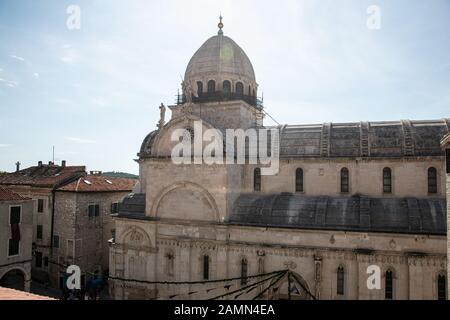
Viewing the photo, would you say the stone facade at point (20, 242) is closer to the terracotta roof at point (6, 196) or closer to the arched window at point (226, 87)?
the terracotta roof at point (6, 196)

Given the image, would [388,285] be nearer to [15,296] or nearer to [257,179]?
[257,179]

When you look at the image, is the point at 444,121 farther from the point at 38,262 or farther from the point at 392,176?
the point at 38,262

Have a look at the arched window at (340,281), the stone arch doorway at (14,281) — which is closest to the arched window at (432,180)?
the arched window at (340,281)

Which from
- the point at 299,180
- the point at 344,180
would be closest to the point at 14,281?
the point at 299,180

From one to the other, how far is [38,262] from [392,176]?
30.1m

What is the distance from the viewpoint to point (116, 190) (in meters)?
33.0

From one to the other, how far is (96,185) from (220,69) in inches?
622

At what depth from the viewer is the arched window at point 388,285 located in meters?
18.0

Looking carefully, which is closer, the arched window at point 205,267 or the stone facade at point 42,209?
the arched window at point 205,267

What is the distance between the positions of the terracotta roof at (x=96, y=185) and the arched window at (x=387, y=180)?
23267 millimetres

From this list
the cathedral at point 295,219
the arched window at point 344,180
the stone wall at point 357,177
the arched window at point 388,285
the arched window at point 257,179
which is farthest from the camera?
the arched window at point 257,179

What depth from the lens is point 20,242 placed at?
24.8 meters

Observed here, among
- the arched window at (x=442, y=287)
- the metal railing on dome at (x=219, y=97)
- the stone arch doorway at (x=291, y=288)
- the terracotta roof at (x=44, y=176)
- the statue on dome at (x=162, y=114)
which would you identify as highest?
the metal railing on dome at (x=219, y=97)
